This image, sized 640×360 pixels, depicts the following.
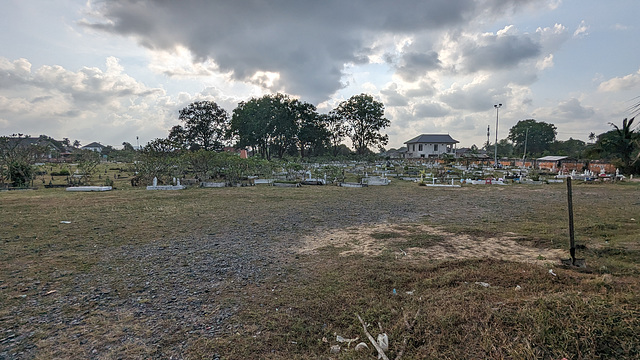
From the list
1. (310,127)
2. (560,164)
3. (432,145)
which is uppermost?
(310,127)

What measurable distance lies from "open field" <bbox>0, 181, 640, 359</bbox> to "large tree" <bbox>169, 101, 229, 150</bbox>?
46869 mm

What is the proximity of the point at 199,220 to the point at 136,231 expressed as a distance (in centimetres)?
195

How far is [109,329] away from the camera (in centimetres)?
368

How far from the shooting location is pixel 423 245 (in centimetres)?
715

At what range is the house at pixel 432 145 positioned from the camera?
71812mm

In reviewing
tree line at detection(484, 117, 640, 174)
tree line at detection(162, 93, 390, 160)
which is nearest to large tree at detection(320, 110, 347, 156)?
tree line at detection(162, 93, 390, 160)

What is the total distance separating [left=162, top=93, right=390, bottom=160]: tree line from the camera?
51281mm

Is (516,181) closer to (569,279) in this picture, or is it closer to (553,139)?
(569,279)

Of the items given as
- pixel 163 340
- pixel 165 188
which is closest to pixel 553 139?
pixel 165 188

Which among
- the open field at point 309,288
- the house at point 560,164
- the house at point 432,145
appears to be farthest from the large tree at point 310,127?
the open field at point 309,288

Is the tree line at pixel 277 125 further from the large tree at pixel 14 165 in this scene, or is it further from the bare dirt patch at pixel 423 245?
the bare dirt patch at pixel 423 245

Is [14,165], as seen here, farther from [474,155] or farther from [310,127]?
[474,155]

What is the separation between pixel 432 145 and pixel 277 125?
1590 inches

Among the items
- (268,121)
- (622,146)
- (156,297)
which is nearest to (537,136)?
(622,146)
